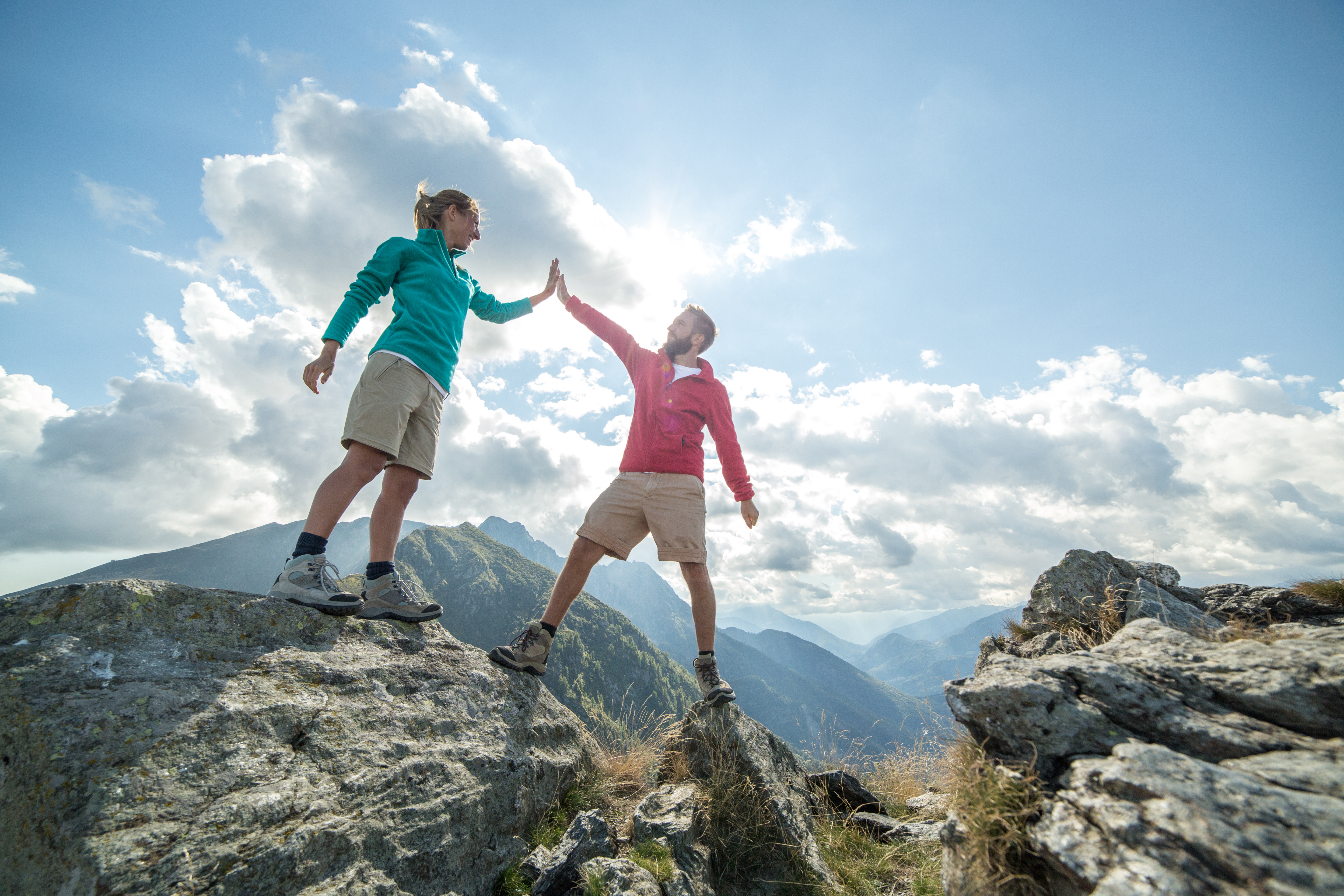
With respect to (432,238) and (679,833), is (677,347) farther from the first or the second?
(679,833)

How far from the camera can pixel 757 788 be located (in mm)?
4508

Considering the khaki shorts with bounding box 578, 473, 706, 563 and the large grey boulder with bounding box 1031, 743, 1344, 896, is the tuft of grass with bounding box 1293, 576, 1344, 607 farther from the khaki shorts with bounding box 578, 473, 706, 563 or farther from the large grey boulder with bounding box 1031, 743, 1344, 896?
the khaki shorts with bounding box 578, 473, 706, 563

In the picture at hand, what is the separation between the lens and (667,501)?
546cm

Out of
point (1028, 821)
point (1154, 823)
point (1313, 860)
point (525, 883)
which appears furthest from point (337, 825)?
point (1313, 860)

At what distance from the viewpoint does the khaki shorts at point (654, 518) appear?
5.34 meters

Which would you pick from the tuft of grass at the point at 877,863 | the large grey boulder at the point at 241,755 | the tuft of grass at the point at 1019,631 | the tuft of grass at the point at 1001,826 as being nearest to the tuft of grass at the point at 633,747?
the large grey boulder at the point at 241,755

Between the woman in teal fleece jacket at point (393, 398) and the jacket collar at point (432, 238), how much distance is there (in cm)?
1

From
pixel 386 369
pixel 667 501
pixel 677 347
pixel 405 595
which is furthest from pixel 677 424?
pixel 405 595

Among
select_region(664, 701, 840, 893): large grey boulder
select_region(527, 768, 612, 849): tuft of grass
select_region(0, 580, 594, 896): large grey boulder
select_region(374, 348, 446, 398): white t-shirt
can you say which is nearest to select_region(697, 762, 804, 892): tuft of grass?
select_region(664, 701, 840, 893): large grey boulder

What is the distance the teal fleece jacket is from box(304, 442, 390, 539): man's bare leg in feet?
3.06

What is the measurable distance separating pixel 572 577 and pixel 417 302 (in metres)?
3.02

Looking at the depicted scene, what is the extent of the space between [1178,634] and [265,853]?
5.30 metres

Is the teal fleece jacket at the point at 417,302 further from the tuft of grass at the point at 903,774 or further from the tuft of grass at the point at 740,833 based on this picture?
the tuft of grass at the point at 903,774

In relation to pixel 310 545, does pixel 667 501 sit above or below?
above
